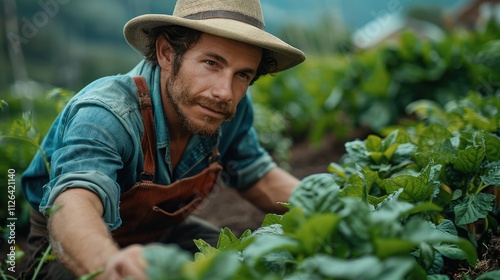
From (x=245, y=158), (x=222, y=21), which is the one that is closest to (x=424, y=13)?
(x=245, y=158)

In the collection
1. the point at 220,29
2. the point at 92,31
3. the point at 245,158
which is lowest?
the point at 92,31

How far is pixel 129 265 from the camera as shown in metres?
1.11

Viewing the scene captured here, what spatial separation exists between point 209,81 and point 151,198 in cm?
52

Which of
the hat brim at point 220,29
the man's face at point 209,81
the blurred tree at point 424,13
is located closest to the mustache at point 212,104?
the man's face at point 209,81

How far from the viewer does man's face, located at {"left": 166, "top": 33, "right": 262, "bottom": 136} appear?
1933 millimetres

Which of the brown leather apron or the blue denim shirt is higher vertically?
the blue denim shirt

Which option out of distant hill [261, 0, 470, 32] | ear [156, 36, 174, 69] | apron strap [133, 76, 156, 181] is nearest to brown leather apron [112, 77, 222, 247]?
apron strap [133, 76, 156, 181]

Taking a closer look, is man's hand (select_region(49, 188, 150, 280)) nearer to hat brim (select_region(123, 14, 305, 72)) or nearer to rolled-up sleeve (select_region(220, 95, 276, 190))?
hat brim (select_region(123, 14, 305, 72))

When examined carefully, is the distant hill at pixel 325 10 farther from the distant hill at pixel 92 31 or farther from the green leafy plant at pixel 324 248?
the green leafy plant at pixel 324 248

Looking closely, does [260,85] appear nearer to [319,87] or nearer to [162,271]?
[319,87]

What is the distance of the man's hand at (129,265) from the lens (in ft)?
3.60

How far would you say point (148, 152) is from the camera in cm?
198

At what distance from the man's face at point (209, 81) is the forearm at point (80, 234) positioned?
59 centimetres

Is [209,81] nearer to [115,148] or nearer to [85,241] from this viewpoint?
[115,148]
